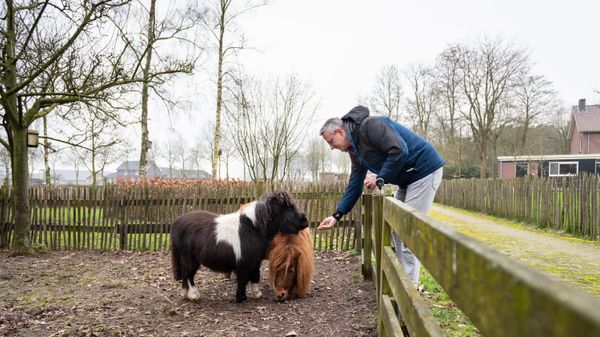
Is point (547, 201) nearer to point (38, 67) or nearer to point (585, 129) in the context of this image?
point (38, 67)

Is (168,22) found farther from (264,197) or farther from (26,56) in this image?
Result: (264,197)

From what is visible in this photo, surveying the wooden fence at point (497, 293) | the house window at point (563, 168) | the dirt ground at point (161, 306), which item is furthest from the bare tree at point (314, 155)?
the wooden fence at point (497, 293)

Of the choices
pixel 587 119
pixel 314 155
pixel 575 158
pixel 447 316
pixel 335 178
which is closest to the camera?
pixel 447 316

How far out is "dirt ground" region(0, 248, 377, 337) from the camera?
13.8 feet

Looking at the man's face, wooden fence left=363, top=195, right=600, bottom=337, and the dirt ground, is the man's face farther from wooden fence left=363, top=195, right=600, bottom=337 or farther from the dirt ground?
wooden fence left=363, top=195, right=600, bottom=337

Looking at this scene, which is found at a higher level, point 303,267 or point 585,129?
point 585,129

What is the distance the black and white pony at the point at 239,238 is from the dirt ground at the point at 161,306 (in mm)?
401

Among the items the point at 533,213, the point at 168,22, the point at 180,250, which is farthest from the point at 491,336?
the point at 533,213

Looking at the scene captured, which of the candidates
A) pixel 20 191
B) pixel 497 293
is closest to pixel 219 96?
pixel 20 191

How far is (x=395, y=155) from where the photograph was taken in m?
3.62

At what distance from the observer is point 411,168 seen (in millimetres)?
3830

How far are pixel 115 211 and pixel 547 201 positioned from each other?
37.7 feet

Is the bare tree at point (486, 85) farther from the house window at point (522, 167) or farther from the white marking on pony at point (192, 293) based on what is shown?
the white marking on pony at point (192, 293)

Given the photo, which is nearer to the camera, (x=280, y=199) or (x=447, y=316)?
(x=447, y=316)
